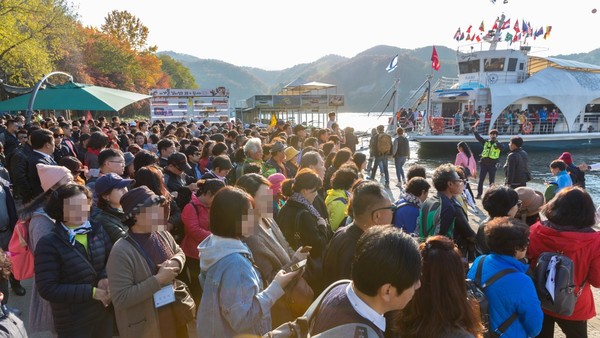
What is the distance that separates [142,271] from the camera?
233cm

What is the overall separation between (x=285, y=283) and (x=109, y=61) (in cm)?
4637

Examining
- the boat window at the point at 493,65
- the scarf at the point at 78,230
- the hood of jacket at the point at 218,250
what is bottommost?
the scarf at the point at 78,230

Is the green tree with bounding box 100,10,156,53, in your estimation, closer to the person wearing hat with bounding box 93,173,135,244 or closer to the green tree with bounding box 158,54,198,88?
the green tree with bounding box 158,54,198,88

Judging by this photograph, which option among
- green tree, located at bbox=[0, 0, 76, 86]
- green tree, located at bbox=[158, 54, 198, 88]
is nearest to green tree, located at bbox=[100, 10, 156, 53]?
green tree, located at bbox=[158, 54, 198, 88]

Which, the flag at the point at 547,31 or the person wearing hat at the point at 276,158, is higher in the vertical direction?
the flag at the point at 547,31

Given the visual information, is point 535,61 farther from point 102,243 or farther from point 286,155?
point 102,243

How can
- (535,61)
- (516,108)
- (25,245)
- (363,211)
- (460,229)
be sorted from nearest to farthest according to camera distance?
(363,211)
(25,245)
(460,229)
(516,108)
(535,61)

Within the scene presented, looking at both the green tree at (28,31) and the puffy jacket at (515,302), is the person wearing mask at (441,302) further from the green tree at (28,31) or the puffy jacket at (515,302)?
the green tree at (28,31)

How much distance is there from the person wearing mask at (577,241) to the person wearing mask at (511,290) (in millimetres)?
616

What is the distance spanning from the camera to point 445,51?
653 feet

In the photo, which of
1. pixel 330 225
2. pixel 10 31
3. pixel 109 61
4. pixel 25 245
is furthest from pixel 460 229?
pixel 109 61

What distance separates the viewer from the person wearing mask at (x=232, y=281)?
196 centimetres

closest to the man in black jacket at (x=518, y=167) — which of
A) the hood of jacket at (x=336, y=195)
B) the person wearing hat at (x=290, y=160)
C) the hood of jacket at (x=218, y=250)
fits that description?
the person wearing hat at (x=290, y=160)

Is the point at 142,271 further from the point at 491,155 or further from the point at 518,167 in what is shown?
the point at 491,155
